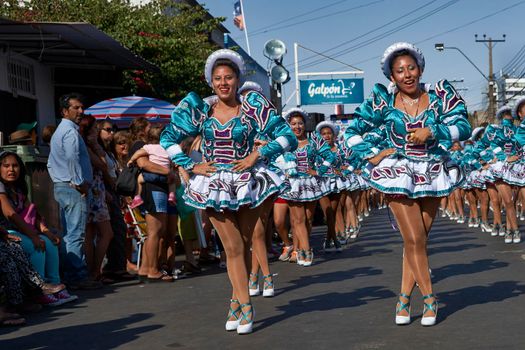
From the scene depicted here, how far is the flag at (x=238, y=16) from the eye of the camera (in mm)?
46094

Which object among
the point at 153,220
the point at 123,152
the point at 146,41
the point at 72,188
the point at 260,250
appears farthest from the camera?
the point at 146,41

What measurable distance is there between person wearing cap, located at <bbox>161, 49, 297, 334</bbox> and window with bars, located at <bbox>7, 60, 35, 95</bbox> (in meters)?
9.47

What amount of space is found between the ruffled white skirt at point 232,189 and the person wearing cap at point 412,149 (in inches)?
31.9

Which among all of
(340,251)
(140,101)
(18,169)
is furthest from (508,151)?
(18,169)

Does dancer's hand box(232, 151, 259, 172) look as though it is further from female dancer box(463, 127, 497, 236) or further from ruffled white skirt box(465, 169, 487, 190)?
ruffled white skirt box(465, 169, 487, 190)

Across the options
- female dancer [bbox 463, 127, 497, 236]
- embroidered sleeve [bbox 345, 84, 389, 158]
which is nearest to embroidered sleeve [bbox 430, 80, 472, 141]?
embroidered sleeve [bbox 345, 84, 389, 158]

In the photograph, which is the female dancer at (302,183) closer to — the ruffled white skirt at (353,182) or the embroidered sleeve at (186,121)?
the ruffled white skirt at (353,182)

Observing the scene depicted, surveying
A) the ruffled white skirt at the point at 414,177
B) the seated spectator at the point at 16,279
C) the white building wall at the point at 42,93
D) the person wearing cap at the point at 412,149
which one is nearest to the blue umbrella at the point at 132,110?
the white building wall at the point at 42,93

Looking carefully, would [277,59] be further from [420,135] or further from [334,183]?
[420,135]

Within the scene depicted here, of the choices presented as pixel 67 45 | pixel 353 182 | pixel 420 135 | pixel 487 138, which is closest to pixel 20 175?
pixel 420 135

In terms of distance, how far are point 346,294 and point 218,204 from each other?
7.47ft

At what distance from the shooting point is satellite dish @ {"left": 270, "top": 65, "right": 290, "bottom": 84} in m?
27.3

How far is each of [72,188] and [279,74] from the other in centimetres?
1824

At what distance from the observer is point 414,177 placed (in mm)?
6938
